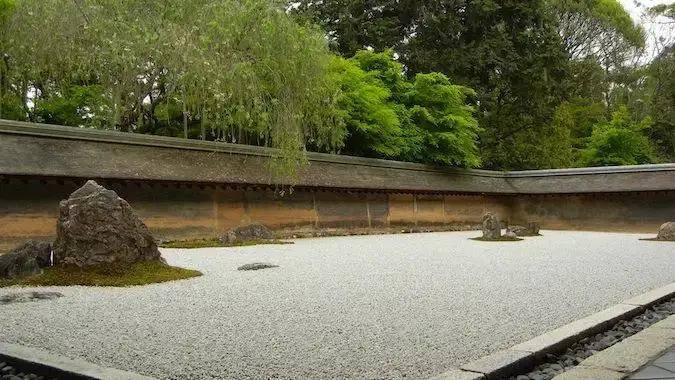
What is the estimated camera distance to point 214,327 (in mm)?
4410

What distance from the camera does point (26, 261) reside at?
6.91 meters

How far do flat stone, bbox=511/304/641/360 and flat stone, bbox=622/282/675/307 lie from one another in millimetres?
226

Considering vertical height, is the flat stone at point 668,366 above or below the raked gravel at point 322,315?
below

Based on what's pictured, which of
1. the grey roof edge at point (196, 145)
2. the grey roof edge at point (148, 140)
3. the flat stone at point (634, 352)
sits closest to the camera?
the flat stone at point (634, 352)

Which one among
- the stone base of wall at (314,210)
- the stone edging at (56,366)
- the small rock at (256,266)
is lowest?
the stone edging at (56,366)

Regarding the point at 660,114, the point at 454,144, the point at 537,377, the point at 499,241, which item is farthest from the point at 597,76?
the point at 537,377

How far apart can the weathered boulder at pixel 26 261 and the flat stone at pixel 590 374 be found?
6.09 m

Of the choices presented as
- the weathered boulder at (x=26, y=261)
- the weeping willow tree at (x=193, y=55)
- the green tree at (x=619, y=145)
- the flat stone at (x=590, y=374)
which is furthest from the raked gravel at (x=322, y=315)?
the green tree at (x=619, y=145)

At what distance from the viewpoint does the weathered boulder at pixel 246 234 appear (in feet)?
40.6

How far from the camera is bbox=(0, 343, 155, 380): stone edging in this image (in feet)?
10.1

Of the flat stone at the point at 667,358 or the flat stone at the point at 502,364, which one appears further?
the flat stone at the point at 667,358

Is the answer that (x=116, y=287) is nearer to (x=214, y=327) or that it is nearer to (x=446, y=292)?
(x=214, y=327)

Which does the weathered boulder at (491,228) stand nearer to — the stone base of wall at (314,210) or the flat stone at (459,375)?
the stone base of wall at (314,210)

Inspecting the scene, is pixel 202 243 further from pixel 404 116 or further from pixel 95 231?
pixel 404 116
